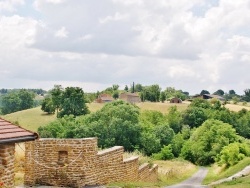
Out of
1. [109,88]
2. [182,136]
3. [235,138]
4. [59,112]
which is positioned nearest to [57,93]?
[59,112]

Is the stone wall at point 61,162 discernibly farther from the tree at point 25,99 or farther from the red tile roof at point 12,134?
the tree at point 25,99

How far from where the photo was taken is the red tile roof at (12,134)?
981 centimetres

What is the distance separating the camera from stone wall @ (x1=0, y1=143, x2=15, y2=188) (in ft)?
33.9

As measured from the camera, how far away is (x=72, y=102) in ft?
307

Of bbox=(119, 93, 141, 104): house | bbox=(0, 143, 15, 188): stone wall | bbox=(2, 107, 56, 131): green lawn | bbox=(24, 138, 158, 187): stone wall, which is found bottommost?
bbox=(2, 107, 56, 131): green lawn

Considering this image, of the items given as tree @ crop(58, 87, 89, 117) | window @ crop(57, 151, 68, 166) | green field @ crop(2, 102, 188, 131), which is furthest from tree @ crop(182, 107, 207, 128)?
window @ crop(57, 151, 68, 166)

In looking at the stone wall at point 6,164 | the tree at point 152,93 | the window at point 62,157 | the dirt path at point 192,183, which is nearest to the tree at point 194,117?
the dirt path at point 192,183

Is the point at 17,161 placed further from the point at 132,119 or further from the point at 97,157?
the point at 132,119

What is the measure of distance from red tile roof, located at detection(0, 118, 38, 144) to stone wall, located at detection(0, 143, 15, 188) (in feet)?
1.12

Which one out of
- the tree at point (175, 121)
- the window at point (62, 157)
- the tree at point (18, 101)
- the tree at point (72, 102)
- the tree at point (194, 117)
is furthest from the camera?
the tree at point (18, 101)

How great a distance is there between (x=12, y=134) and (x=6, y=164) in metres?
0.81

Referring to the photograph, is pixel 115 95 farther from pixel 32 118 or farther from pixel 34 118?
pixel 34 118

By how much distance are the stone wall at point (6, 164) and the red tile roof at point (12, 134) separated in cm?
34

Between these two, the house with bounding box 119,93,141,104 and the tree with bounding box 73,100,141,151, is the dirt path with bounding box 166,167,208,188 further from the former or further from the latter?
the house with bounding box 119,93,141,104
